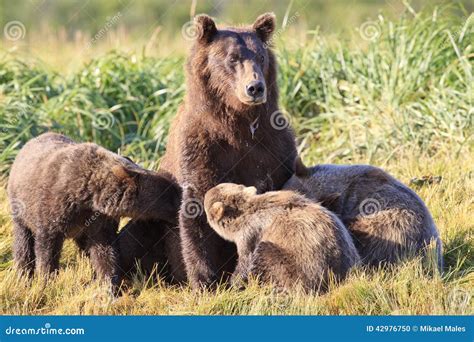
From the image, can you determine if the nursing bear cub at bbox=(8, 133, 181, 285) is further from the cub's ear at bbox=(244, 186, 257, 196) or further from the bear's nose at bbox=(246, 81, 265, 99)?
the bear's nose at bbox=(246, 81, 265, 99)

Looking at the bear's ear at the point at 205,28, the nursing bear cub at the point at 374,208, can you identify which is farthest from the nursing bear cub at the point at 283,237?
the bear's ear at the point at 205,28

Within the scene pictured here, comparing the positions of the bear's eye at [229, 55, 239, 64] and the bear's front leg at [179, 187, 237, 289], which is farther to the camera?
the bear's front leg at [179, 187, 237, 289]

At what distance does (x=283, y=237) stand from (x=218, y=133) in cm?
122

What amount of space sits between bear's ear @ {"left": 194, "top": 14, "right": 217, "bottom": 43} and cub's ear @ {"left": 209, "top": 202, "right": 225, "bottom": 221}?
1475 millimetres

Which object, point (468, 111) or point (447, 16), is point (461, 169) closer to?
point (468, 111)

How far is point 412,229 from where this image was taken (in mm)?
6953

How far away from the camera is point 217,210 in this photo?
22.2 ft

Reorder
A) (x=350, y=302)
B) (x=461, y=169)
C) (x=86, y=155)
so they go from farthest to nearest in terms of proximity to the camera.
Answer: (x=461, y=169), (x=86, y=155), (x=350, y=302)

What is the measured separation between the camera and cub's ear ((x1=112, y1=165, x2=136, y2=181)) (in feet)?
24.3

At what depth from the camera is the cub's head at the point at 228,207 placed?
6805mm

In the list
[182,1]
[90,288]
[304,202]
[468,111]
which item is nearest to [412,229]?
[304,202]

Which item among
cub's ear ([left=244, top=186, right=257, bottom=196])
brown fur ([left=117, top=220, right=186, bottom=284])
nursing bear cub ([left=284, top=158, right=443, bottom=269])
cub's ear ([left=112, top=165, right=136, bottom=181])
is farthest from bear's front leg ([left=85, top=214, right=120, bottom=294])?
nursing bear cub ([left=284, top=158, right=443, bottom=269])

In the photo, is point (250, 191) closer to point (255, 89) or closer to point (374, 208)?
point (255, 89)

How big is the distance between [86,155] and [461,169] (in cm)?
444
